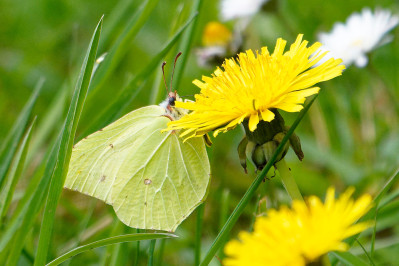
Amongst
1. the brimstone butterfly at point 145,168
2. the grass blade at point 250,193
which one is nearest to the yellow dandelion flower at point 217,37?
the brimstone butterfly at point 145,168

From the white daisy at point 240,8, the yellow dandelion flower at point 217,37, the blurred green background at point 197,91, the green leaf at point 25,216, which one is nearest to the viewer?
the green leaf at point 25,216

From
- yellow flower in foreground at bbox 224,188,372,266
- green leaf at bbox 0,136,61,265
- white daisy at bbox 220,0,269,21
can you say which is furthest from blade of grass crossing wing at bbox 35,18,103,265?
white daisy at bbox 220,0,269,21

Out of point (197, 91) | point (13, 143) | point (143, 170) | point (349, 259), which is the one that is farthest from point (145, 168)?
point (197, 91)

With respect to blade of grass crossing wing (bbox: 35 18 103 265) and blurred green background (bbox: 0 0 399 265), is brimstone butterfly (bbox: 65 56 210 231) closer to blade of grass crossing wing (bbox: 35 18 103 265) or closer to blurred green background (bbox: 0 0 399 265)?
blurred green background (bbox: 0 0 399 265)

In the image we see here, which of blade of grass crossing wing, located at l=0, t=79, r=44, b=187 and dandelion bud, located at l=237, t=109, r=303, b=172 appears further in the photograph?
blade of grass crossing wing, located at l=0, t=79, r=44, b=187

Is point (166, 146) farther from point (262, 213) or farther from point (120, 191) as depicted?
point (262, 213)

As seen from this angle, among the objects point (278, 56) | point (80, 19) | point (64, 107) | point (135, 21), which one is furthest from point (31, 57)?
point (278, 56)

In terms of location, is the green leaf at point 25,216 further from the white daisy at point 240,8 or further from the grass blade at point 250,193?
the white daisy at point 240,8
